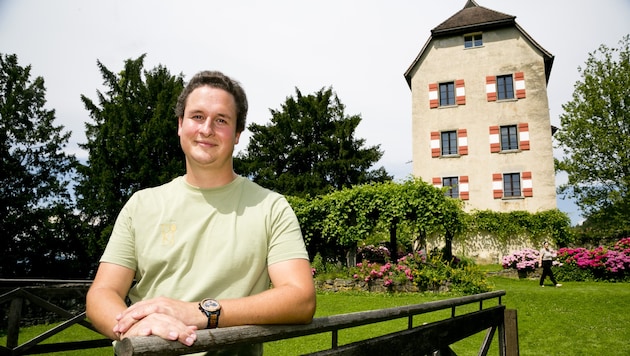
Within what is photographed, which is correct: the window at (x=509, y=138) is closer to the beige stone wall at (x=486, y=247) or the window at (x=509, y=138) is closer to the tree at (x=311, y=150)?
the beige stone wall at (x=486, y=247)

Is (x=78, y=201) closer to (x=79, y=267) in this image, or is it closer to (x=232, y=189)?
(x=79, y=267)

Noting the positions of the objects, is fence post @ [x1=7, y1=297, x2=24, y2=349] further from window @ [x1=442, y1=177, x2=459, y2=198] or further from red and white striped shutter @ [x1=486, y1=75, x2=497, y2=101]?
red and white striped shutter @ [x1=486, y1=75, x2=497, y2=101]

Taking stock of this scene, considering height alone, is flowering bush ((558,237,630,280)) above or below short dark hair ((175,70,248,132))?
below

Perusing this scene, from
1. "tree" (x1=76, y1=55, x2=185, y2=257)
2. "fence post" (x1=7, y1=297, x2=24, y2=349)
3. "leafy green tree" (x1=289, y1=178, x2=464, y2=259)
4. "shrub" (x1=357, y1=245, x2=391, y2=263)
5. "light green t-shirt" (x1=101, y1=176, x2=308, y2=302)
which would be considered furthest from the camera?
"tree" (x1=76, y1=55, x2=185, y2=257)

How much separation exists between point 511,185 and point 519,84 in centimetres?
570

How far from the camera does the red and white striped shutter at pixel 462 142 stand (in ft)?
77.2

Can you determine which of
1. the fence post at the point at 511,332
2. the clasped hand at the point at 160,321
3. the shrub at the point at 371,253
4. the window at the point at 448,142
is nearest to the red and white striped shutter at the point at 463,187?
the window at the point at 448,142

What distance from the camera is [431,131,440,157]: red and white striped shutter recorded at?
23797mm

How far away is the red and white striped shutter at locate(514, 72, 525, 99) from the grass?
13191mm

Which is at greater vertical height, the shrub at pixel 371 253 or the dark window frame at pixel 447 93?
the dark window frame at pixel 447 93

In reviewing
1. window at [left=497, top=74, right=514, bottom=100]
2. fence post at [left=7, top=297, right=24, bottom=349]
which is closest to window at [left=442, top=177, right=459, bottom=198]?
window at [left=497, top=74, right=514, bottom=100]

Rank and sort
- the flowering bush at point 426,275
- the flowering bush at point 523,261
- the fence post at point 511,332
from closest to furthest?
1. the fence post at point 511,332
2. the flowering bush at point 426,275
3. the flowering bush at point 523,261

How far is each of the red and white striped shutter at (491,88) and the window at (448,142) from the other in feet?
9.03

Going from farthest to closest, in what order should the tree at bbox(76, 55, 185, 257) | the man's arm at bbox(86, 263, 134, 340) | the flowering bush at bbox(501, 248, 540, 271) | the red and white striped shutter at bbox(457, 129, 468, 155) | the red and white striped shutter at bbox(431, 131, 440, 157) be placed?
the red and white striped shutter at bbox(431, 131, 440, 157), the red and white striped shutter at bbox(457, 129, 468, 155), the tree at bbox(76, 55, 185, 257), the flowering bush at bbox(501, 248, 540, 271), the man's arm at bbox(86, 263, 134, 340)
